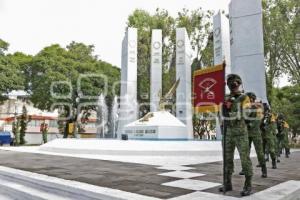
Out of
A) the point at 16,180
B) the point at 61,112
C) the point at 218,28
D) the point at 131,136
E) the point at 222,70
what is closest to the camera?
the point at 222,70

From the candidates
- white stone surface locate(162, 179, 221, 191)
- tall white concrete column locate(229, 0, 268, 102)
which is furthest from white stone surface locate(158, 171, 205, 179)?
tall white concrete column locate(229, 0, 268, 102)

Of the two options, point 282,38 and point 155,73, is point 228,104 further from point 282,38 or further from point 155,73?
point 282,38

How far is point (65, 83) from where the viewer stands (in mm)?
30281

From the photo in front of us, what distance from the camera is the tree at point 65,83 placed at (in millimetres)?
29812

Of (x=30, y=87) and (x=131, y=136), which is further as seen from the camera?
(x=30, y=87)

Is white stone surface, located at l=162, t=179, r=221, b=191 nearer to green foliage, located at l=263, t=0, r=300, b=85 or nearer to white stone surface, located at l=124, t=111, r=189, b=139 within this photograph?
white stone surface, located at l=124, t=111, r=189, b=139

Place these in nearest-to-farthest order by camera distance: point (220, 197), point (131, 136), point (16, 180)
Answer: point (220, 197) < point (16, 180) < point (131, 136)

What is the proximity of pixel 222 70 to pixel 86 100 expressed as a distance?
1132 inches

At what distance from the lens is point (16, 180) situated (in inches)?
259

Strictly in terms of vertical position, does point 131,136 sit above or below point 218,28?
below

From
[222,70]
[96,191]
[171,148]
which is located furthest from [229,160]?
[171,148]

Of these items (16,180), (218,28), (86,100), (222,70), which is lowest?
(16,180)

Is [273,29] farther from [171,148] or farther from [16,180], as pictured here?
[16,180]

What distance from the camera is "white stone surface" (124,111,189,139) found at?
51.3 ft
